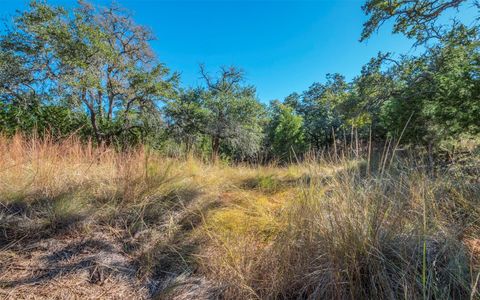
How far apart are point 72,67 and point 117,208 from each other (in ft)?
18.2

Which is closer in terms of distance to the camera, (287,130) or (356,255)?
(356,255)

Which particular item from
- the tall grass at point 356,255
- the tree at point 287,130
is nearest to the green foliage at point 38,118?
the tall grass at point 356,255

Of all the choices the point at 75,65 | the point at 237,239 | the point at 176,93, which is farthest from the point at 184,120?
the point at 237,239

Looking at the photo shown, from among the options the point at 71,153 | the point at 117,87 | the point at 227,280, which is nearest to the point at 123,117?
the point at 117,87

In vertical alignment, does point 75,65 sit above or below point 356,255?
above

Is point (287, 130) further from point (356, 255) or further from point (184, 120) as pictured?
point (356, 255)

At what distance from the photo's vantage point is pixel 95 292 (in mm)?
1237

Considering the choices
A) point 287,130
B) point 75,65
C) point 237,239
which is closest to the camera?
point 237,239

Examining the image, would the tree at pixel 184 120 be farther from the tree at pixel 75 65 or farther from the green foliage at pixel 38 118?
the green foliage at pixel 38 118

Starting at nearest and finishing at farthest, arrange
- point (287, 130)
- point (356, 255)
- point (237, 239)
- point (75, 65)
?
point (356, 255)
point (237, 239)
point (75, 65)
point (287, 130)

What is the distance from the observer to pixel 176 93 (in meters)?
7.59

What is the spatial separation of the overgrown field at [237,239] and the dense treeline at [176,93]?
0.67 metres

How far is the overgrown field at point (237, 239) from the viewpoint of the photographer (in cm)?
110

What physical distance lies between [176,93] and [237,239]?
6.78 meters
